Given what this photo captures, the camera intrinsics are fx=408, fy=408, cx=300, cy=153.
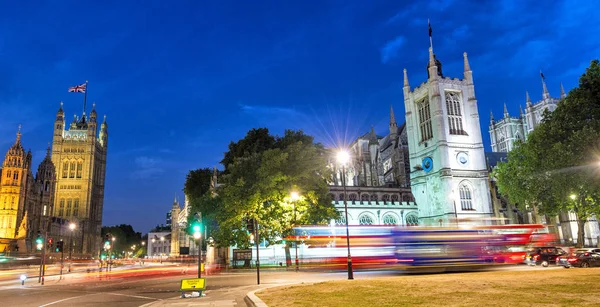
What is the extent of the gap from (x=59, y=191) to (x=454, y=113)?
12505 cm

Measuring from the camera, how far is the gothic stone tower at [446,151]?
69.1m

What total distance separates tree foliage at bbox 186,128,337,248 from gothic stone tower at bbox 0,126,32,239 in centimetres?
6000

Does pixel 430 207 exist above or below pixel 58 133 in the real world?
below

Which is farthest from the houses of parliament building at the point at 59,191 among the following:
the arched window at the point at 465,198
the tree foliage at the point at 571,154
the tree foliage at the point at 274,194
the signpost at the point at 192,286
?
the tree foliage at the point at 571,154

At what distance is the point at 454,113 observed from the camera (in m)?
75.3

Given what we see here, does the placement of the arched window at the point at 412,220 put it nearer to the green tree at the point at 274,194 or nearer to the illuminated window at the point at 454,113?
the illuminated window at the point at 454,113

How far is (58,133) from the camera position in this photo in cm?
14225

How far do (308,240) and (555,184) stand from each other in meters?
24.8

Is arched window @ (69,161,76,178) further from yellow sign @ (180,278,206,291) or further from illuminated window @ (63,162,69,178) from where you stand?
yellow sign @ (180,278,206,291)

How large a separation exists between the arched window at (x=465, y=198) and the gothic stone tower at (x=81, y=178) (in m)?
111

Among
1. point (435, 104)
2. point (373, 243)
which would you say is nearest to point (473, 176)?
point (435, 104)

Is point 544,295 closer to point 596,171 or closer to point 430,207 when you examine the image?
point 596,171

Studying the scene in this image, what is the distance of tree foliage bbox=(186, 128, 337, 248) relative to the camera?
38.3 m

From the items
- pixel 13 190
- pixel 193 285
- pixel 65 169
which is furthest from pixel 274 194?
pixel 65 169
